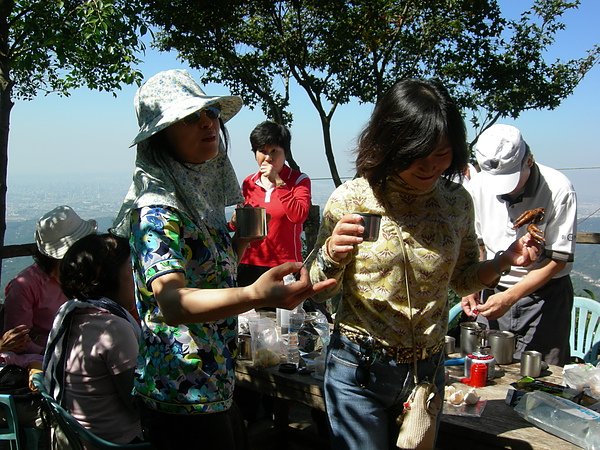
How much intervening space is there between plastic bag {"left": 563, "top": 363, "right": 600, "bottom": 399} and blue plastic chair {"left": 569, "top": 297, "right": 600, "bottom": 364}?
138 cm

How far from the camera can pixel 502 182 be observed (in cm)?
320

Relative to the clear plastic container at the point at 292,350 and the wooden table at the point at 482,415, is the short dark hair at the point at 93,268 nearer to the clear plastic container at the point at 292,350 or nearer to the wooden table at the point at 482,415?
the wooden table at the point at 482,415

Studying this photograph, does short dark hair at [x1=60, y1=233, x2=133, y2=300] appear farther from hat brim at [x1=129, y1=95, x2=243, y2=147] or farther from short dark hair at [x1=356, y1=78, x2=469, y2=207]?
short dark hair at [x1=356, y1=78, x2=469, y2=207]

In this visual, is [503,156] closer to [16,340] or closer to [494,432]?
[494,432]

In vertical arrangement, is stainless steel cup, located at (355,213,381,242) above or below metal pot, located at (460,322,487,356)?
above

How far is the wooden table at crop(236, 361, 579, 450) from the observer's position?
85.6 inches

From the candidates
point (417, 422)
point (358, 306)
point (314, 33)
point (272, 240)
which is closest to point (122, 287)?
point (358, 306)

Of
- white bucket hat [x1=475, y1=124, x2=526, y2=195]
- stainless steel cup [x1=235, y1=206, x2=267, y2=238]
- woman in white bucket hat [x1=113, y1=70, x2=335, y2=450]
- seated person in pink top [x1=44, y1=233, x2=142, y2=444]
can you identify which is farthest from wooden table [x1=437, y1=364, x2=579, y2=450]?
seated person in pink top [x1=44, y1=233, x2=142, y2=444]

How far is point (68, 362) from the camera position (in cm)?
245

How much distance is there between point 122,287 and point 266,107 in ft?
24.5

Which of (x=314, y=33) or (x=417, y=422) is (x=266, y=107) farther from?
A: (x=417, y=422)

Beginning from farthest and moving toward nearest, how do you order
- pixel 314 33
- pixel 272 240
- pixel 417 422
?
pixel 314 33 → pixel 272 240 → pixel 417 422

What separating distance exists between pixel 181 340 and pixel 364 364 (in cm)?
55

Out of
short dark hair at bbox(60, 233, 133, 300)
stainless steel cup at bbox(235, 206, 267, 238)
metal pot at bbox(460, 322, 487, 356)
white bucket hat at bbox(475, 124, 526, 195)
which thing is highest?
white bucket hat at bbox(475, 124, 526, 195)
